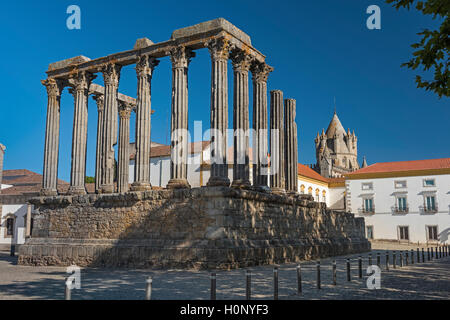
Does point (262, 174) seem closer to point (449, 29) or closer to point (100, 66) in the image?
point (100, 66)

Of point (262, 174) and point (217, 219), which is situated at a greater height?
point (262, 174)

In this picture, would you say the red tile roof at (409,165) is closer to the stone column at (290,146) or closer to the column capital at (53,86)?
the stone column at (290,146)

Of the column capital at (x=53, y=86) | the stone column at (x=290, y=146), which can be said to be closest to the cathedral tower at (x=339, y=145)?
the stone column at (x=290, y=146)

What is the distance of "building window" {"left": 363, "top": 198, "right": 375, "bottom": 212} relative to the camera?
4658 cm

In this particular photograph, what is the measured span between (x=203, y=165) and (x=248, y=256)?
27059 millimetres

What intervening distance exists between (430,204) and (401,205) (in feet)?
8.84

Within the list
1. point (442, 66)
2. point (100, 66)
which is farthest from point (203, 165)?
point (442, 66)

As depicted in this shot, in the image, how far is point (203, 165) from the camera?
41.8 meters

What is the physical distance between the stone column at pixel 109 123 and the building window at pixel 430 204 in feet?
111

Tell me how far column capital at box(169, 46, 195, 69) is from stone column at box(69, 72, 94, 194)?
204 inches

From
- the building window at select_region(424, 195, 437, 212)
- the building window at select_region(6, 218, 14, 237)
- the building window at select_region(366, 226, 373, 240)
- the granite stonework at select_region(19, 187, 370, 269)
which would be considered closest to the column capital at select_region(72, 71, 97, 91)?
the granite stonework at select_region(19, 187, 370, 269)

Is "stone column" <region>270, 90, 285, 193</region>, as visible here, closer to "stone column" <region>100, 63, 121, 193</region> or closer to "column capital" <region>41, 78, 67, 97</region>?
"stone column" <region>100, 63, 121, 193</region>

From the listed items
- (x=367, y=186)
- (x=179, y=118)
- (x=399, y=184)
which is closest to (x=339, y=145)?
(x=367, y=186)
